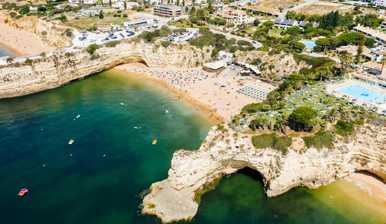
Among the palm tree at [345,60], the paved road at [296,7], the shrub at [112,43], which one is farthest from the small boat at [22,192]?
the paved road at [296,7]

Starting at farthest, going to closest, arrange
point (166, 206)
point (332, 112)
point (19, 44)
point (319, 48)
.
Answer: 1. point (19, 44)
2. point (319, 48)
3. point (332, 112)
4. point (166, 206)

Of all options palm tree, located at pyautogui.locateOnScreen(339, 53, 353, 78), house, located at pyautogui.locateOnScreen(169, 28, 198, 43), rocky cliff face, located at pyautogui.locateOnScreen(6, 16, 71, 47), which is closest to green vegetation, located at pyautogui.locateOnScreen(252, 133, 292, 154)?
palm tree, located at pyautogui.locateOnScreen(339, 53, 353, 78)

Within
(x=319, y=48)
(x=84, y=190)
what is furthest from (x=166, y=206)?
(x=319, y=48)

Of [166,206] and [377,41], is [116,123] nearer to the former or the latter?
[166,206]

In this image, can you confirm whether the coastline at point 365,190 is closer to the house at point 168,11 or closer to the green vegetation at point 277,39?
the green vegetation at point 277,39

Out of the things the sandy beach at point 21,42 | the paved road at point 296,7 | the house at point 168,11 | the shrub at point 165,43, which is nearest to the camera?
the shrub at point 165,43
